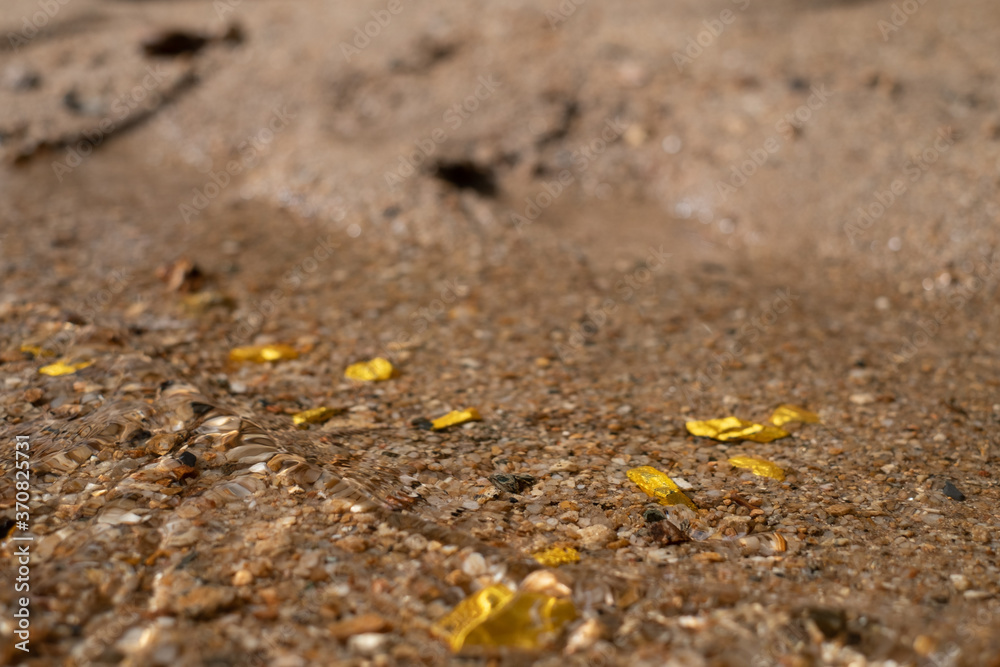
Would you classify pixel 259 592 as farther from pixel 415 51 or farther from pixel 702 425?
pixel 415 51

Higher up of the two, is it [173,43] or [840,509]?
[173,43]

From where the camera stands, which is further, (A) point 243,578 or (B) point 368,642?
(A) point 243,578

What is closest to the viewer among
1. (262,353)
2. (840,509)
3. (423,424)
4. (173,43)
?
(840,509)

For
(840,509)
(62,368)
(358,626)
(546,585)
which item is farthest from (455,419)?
(62,368)

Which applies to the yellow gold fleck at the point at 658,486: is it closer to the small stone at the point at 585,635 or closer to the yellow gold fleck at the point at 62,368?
the small stone at the point at 585,635

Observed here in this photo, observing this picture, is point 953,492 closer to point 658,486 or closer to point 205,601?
point 658,486

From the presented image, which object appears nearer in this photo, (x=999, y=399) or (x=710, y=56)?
(x=999, y=399)

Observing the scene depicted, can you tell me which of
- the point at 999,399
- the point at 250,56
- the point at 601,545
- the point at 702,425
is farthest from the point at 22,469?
the point at 250,56
